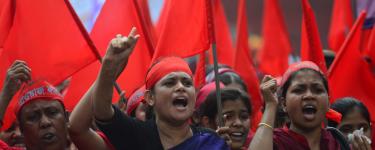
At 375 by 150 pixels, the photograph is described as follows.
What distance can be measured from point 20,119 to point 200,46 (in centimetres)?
125

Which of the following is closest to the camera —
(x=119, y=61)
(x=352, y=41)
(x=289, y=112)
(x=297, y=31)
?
(x=119, y=61)

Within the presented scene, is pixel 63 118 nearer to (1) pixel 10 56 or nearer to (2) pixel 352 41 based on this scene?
(1) pixel 10 56

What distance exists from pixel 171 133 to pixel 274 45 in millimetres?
4478

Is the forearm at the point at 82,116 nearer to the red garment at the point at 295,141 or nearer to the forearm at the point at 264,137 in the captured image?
the forearm at the point at 264,137

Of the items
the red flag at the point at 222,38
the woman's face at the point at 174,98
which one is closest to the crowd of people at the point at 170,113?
the woman's face at the point at 174,98

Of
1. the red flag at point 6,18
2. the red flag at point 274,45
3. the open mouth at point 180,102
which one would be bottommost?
the red flag at point 274,45

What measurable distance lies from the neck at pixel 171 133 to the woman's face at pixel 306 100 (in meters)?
0.70

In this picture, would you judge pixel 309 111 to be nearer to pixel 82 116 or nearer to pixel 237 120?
pixel 237 120

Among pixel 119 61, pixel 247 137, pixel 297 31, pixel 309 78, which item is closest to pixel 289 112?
pixel 309 78

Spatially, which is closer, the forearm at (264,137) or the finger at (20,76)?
the forearm at (264,137)

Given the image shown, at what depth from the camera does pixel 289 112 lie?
5.23 m

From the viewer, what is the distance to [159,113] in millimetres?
4887

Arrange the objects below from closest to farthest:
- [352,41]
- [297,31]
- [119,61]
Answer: [119,61]
[352,41]
[297,31]

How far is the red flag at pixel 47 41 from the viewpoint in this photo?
566cm
